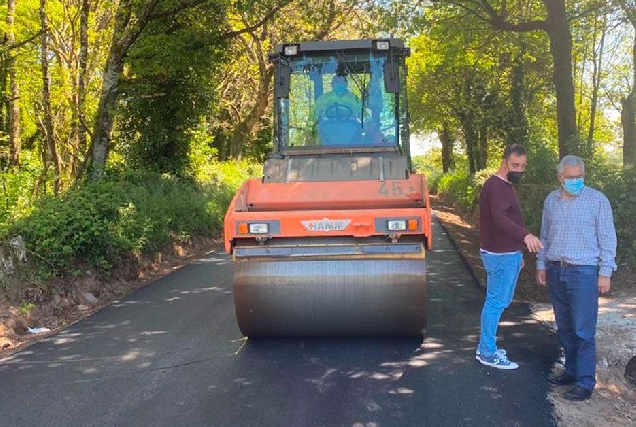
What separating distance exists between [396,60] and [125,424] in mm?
5103

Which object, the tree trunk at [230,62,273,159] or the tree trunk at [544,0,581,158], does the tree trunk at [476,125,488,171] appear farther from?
the tree trunk at [544,0,581,158]

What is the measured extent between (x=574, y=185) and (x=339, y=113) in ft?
10.5

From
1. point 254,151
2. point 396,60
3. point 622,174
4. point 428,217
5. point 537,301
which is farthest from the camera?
point 254,151

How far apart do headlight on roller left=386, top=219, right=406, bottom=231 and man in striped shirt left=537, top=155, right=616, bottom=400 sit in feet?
4.29

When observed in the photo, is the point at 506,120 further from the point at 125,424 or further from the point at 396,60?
the point at 125,424

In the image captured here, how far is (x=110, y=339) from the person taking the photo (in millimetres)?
6410

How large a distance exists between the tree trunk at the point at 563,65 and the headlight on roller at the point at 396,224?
7.40m

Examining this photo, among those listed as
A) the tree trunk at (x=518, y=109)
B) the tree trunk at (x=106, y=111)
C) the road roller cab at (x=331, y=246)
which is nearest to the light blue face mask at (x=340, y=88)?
the road roller cab at (x=331, y=246)

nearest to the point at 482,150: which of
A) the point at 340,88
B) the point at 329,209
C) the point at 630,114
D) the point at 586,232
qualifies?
the point at 630,114

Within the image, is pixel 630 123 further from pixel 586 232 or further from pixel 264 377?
pixel 264 377

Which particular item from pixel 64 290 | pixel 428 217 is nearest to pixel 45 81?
pixel 64 290

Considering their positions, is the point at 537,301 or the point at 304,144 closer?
the point at 304,144

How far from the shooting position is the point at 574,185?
467cm

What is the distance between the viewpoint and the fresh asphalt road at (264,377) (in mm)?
4266
